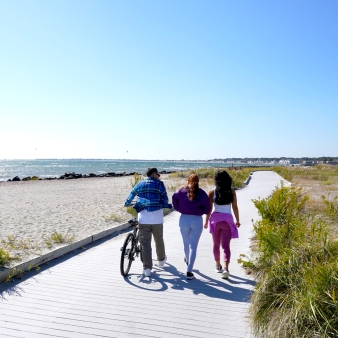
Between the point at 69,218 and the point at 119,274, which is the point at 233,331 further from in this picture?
the point at 69,218

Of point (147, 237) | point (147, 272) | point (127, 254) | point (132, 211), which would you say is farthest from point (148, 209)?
point (132, 211)

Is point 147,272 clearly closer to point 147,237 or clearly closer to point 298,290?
point 147,237

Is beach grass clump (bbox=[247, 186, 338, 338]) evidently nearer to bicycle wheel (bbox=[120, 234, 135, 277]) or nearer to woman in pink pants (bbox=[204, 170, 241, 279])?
woman in pink pants (bbox=[204, 170, 241, 279])

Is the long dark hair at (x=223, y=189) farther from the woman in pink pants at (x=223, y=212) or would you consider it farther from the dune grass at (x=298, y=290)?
the dune grass at (x=298, y=290)

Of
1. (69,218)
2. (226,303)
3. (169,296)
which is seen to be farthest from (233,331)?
(69,218)

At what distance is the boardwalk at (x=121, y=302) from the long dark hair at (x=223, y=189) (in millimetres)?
1282

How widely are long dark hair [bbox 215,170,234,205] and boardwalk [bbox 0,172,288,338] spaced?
1282 millimetres

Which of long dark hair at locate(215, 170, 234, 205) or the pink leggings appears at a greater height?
long dark hair at locate(215, 170, 234, 205)

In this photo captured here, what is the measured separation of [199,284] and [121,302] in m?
1.34

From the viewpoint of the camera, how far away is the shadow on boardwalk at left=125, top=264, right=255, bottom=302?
5.00 metres

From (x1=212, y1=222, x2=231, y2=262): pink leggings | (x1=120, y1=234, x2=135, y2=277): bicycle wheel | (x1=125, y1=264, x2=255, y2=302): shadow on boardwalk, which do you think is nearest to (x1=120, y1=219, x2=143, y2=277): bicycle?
(x1=120, y1=234, x2=135, y2=277): bicycle wheel

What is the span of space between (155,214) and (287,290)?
252cm

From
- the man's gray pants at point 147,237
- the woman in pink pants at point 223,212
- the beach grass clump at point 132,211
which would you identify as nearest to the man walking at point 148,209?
the man's gray pants at point 147,237

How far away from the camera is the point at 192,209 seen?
5555 millimetres
